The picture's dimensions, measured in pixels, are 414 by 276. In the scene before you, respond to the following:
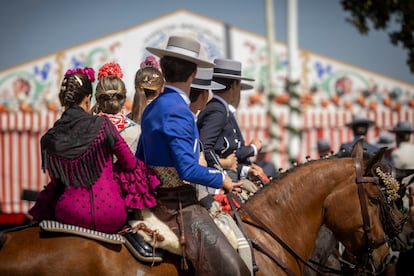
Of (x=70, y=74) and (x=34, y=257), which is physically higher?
(x=70, y=74)

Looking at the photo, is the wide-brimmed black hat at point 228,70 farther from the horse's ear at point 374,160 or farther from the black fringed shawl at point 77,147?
the black fringed shawl at point 77,147

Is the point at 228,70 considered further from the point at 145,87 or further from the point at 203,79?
the point at 145,87

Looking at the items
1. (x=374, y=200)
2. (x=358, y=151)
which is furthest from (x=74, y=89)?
(x=374, y=200)

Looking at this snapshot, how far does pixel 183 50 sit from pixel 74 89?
0.72 m

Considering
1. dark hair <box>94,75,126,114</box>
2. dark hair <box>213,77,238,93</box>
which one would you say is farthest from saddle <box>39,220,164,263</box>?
dark hair <box>213,77,238,93</box>

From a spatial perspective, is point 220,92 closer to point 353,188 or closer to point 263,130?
point 353,188

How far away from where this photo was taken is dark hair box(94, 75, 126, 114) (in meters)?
5.04

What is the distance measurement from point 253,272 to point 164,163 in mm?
873

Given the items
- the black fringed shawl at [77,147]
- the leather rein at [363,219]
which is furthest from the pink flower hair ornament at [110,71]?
the leather rein at [363,219]

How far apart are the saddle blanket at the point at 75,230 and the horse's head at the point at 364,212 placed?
1.57 m

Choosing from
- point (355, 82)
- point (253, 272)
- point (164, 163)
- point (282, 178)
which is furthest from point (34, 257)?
point (355, 82)

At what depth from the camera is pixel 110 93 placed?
5.04 m

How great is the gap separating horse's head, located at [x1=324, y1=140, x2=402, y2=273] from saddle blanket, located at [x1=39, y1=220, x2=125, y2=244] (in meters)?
1.57

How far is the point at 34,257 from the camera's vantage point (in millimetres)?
3896
